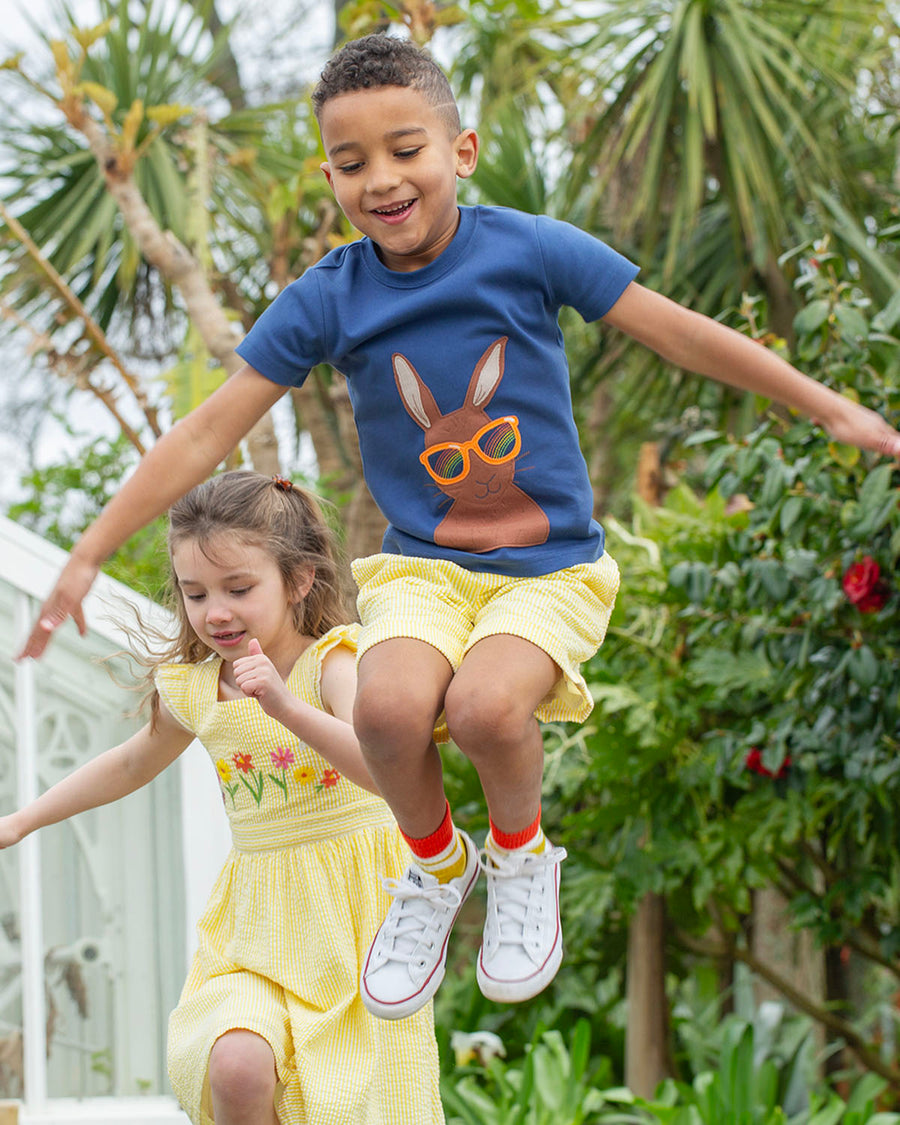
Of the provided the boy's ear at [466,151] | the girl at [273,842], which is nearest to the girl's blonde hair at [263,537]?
the girl at [273,842]

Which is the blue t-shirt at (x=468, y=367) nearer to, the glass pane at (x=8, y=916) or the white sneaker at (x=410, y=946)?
the white sneaker at (x=410, y=946)

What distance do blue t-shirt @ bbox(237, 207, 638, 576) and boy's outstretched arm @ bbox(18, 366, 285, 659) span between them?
0.05 meters

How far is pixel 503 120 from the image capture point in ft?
17.1

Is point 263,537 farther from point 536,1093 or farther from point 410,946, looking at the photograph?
point 536,1093

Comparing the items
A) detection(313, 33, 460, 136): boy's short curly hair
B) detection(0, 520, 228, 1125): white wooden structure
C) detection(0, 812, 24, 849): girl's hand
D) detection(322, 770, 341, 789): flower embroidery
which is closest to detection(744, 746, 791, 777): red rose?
detection(0, 520, 228, 1125): white wooden structure

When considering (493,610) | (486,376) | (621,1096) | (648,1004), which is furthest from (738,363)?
(648,1004)

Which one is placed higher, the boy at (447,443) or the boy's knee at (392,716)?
the boy at (447,443)

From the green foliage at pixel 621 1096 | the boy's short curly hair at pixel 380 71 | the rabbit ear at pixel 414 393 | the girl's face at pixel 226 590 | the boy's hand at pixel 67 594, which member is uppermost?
the boy's short curly hair at pixel 380 71

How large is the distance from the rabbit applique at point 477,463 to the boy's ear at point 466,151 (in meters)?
0.23

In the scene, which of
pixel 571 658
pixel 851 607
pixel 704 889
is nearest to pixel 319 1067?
pixel 571 658

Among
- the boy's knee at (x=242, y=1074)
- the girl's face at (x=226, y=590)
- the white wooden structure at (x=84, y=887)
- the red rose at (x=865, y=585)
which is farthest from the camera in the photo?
the white wooden structure at (x=84, y=887)

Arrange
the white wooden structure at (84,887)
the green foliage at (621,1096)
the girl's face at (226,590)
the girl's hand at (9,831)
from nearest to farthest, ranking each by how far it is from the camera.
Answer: the girl's face at (226,590)
the girl's hand at (9,831)
the white wooden structure at (84,887)
the green foliage at (621,1096)

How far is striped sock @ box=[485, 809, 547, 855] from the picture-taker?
159cm

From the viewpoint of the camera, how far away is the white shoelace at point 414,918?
1579 millimetres
